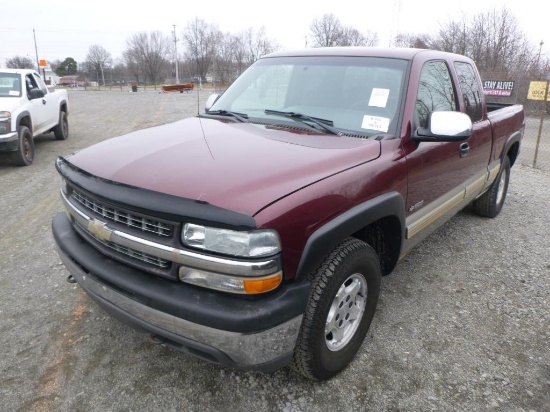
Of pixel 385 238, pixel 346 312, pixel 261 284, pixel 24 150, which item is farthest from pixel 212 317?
pixel 24 150

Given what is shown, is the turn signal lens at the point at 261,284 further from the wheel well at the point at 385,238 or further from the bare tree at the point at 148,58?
the bare tree at the point at 148,58

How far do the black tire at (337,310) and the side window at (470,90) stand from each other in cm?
205

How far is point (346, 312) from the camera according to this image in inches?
96.9

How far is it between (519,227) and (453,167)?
2308 millimetres

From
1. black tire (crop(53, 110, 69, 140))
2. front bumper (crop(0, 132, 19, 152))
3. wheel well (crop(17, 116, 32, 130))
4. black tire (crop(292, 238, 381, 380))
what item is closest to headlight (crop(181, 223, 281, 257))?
black tire (crop(292, 238, 381, 380))

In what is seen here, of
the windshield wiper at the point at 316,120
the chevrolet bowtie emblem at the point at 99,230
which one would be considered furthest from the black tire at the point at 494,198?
the chevrolet bowtie emblem at the point at 99,230

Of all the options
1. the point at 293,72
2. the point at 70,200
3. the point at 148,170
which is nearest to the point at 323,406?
the point at 148,170

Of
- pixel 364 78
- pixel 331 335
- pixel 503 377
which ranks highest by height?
pixel 364 78

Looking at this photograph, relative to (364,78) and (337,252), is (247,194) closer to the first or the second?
(337,252)

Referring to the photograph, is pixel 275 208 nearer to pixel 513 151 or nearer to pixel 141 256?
pixel 141 256

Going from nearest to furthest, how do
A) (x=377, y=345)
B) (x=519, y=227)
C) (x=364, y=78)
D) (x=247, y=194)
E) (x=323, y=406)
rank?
(x=247, y=194)
(x=323, y=406)
(x=377, y=345)
(x=364, y=78)
(x=519, y=227)

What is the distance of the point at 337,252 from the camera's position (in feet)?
7.25

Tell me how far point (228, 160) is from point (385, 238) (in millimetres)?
1255

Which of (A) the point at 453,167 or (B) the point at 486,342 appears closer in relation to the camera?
(B) the point at 486,342
